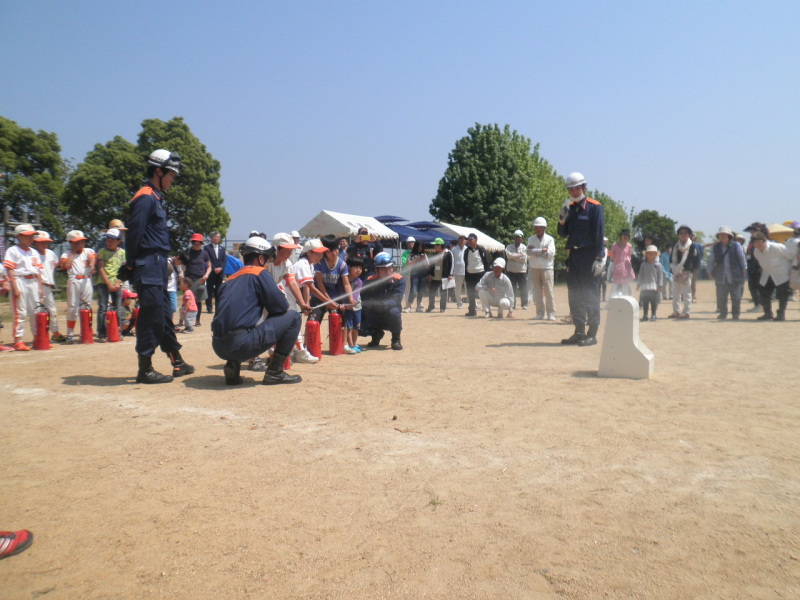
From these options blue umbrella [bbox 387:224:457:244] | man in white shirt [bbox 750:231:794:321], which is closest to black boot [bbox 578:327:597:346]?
man in white shirt [bbox 750:231:794:321]

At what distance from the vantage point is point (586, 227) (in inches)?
388

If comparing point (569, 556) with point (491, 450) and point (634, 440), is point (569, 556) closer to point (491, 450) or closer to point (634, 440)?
point (491, 450)

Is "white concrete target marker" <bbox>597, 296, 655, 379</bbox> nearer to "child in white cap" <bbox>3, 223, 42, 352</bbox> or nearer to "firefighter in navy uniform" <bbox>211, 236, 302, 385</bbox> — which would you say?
"firefighter in navy uniform" <bbox>211, 236, 302, 385</bbox>

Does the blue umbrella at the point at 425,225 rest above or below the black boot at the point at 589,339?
above

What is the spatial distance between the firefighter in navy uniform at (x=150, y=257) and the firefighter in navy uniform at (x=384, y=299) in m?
3.68

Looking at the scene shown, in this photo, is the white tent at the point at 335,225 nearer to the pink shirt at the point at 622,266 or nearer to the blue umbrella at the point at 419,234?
the blue umbrella at the point at 419,234

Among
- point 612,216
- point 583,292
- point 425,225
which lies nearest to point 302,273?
point 583,292

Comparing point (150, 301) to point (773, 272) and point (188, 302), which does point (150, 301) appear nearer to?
point (188, 302)

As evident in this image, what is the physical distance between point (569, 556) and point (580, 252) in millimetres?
7502

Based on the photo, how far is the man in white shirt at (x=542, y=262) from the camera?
557 inches

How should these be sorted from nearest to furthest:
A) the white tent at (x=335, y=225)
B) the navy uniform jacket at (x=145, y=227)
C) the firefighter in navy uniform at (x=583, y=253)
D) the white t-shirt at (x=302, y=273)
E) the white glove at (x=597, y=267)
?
the navy uniform jacket at (x=145, y=227) → the white t-shirt at (x=302, y=273) → the white glove at (x=597, y=267) → the firefighter in navy uniform at (x=583, y=253) → the white tent at (x=335, y=225)

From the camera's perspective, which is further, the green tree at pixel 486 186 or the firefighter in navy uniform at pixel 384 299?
the green tree at pixel 486 186

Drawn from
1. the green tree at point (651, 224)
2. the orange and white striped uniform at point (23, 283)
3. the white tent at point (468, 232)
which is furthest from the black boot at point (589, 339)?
the green tree at point (651, 224)

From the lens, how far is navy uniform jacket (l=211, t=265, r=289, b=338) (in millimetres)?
6730
